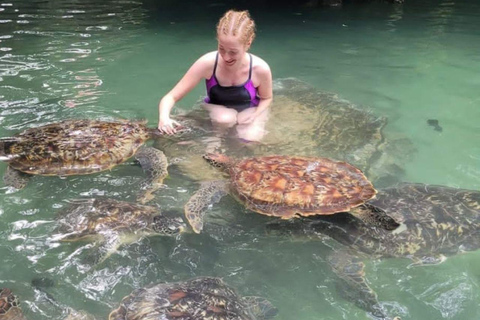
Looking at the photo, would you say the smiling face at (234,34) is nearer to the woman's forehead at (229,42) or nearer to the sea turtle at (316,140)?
the woman's forehead at (229,42)

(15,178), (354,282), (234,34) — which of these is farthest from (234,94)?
(354,282)

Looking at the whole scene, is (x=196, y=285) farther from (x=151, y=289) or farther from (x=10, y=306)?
(x=10, y=306)

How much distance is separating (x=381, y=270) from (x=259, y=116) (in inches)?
96.9

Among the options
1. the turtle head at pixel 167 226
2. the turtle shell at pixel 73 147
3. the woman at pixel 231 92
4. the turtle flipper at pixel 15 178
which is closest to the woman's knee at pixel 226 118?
the woman at pixel 231 92

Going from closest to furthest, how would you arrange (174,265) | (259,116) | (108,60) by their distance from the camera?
(174,265)
(259,116)
(108,60)

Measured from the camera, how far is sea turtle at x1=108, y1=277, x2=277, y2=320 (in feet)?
7.72

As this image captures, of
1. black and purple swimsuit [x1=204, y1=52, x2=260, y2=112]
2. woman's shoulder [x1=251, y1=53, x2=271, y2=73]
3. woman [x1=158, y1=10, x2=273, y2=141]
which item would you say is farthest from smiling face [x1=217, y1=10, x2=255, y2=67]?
black and purple swimsuit [x1=204, y1=52, x2=260, y2=112]

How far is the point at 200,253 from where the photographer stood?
3.18 meters

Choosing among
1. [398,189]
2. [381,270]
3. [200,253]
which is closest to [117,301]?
[200,253]

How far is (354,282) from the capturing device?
2.89m

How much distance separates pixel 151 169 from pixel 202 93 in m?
2.52

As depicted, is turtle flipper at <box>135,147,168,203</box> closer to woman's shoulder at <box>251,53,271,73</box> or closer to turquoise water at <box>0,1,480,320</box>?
turquoise water at <box>0,1,480,320</box>

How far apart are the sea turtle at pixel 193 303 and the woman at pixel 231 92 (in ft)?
6.10

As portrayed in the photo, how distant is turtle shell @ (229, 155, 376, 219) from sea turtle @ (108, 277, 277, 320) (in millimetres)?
789
